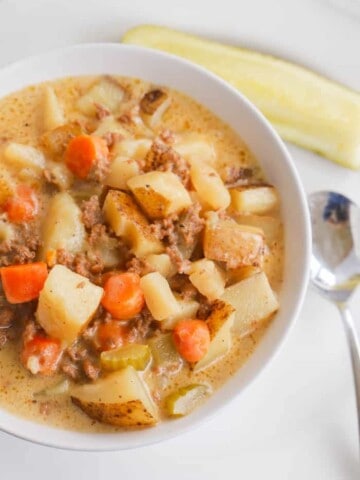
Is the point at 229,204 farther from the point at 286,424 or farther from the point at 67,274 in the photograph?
the point at 286,424

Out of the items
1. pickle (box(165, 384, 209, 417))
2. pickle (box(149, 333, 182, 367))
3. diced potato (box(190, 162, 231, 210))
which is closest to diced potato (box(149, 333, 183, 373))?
pickle (box(149, 333, 182, 367))

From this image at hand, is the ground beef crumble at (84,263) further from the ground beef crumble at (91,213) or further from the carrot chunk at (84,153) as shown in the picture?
the carrot chunk at (84,153)

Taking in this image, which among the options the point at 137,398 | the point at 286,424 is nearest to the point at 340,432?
the point at 286,424

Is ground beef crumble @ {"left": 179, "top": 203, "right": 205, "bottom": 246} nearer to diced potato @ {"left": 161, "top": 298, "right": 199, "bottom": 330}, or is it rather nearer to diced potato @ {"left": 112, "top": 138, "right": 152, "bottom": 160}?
diced potato @ {"left": 161, "top": 298, "right": 199, "bottom": 330}

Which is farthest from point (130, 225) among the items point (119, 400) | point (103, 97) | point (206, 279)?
point (103, 97)

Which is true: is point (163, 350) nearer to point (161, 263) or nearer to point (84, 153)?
point (161, 263)

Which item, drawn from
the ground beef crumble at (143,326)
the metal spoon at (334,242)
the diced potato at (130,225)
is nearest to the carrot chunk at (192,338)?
the ground beef crumble at (143,326)

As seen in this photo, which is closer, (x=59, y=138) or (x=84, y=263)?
(x=84, y=263)
